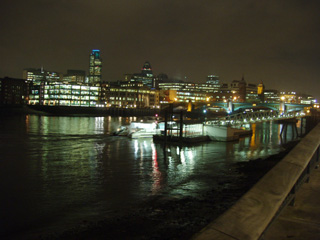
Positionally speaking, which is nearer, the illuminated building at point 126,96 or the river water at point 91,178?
the river water at point 91,178

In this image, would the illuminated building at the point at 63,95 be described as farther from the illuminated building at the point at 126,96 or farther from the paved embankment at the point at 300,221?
the paved embankment at the point at 300,221

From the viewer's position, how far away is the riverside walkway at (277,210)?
278 cm

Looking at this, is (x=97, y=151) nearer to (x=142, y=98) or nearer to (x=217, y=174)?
(x=217, y=174)

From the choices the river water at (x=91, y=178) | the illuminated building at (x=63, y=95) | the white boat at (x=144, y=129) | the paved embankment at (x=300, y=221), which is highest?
the illuminated building at (x=63, y=95)

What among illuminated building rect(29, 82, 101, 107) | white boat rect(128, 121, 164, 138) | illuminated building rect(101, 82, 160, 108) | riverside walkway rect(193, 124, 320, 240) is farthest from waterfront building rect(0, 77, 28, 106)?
riverside walkway rect(193, 124, 320, 240)

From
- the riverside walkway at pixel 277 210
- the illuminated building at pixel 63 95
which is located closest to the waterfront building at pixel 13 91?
the illuminated building at pixel 63 95

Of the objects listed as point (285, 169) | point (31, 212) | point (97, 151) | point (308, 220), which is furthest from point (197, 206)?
point (97, 151)

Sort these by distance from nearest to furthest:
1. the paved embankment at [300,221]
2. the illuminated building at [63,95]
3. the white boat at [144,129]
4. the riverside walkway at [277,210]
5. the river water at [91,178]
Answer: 1. the riverside walkway at [277,210]
2. the paved embankment at [300,221]
3. the river water at [91,178]
4. the white boat at [144,129]
5. the illuminated building at [63,95]

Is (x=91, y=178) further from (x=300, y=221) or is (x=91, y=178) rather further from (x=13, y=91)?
(x=13, y=91)

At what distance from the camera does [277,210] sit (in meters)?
3.25

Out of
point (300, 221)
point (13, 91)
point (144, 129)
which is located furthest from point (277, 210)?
point (13, 91)

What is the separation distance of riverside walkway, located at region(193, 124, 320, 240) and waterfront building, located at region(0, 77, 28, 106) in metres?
169

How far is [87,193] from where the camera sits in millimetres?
15883

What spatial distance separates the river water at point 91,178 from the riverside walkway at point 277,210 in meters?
8.83
